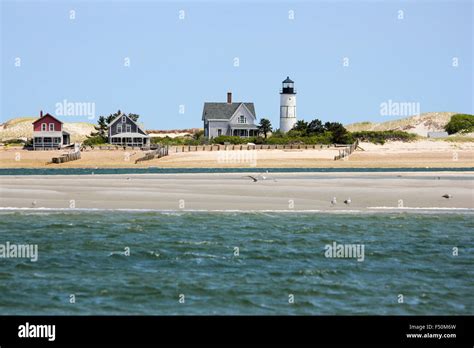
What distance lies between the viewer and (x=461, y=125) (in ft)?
337

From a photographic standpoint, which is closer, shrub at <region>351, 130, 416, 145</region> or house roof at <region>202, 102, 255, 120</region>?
shrub at <region>351, 130, 416, 145</region>

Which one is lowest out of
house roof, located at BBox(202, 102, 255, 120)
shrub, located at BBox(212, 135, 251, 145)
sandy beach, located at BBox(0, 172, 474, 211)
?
sandy beach, located at BBox(0, 172, 474, 211)

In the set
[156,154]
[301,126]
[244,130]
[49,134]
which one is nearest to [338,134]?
[301,126]

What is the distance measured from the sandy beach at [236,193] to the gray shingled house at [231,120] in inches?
1730

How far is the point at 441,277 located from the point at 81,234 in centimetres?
1136

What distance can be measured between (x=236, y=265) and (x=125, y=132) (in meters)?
68.2

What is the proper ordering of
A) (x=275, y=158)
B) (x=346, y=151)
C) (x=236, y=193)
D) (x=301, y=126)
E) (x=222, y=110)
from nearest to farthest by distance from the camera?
(x=236, y=193), (x=275, y=158), (x=346, y=151), (x=301, y=126), (x=222, y=110)

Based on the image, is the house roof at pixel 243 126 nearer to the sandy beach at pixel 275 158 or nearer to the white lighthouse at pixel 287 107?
the white lighthouse at pixel 287 107

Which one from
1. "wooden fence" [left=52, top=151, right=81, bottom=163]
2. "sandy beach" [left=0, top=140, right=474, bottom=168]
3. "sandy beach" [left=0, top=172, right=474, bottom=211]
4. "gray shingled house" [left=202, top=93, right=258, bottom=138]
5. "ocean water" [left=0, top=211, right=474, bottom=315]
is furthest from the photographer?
"gray shingled house" [left=202, top=93, right=258, bottom=138]

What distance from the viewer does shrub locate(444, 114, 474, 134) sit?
334 ft

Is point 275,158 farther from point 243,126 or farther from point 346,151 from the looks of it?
point 243,126

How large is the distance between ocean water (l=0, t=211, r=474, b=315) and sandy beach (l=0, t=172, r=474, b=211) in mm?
2270

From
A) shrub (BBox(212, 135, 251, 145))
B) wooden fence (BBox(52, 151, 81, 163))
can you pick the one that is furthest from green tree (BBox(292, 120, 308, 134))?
wooden fence (BBox(52, 151, 81, 163))

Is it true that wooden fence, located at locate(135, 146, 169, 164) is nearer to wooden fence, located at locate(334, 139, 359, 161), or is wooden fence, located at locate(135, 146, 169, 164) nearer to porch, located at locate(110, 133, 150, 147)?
wooden fence, located at locate(334, 139, 359, 161)
